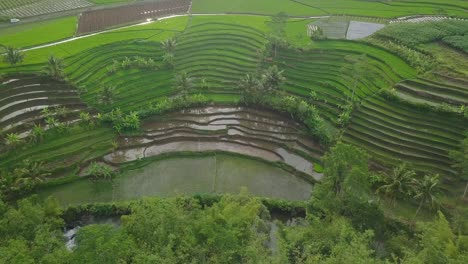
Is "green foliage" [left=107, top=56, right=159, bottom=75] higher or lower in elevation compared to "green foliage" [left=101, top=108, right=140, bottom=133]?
higher

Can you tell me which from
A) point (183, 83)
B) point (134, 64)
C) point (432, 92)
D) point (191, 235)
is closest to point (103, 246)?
point (191, 235)

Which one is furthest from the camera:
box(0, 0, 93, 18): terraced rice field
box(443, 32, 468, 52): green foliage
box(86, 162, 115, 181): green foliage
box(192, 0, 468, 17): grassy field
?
box(192, 0, 468, 17): grassy field

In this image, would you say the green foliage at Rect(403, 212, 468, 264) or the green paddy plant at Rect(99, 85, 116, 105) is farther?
the green paddy plant at Rect(99, 85, 116, 105)

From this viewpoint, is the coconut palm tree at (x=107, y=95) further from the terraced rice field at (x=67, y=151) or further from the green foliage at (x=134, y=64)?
the green foliage at (x=134, y=64)

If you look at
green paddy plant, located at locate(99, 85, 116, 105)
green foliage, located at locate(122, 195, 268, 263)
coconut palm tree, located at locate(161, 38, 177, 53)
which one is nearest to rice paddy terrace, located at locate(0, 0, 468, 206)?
green paddy plant, located at locate(99, 85, 116, 105)

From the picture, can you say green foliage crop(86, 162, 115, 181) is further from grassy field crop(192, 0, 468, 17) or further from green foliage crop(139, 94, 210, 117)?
grassy field crop(192, 0, 468, 17)

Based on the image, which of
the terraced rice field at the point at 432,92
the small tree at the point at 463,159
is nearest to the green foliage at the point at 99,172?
the small tree at the point at 463,159

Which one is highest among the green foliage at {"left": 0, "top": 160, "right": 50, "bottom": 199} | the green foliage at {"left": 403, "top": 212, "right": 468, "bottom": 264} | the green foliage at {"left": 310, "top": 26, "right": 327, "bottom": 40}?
the green foliage at {"left": 310, "top": 26, "right": 327, "bottom": 40}
